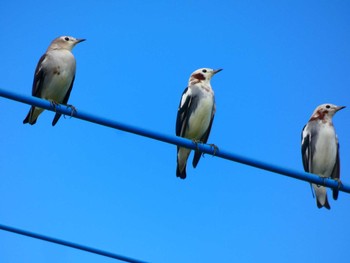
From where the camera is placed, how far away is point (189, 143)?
6594mm

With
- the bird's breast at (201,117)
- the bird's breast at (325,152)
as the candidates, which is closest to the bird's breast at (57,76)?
the bird's breast at (201,117)

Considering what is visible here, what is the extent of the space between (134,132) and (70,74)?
3.28m

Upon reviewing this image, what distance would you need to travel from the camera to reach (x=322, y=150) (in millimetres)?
9172

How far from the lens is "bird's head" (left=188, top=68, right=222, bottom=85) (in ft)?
32.7

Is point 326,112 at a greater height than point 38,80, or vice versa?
point 326,112

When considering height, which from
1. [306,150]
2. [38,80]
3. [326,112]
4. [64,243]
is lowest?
[64,243]

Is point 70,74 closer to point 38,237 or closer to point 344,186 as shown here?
point 38,237

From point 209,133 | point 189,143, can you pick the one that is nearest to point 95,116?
point 189,143

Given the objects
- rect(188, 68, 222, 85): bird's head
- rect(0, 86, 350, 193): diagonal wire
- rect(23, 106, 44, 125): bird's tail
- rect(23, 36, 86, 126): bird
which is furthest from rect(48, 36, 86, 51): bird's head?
rect(0, 86, 350, 193): diagonal wire

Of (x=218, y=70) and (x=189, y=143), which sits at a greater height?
(x=218, y=70)

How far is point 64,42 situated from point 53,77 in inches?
35.8

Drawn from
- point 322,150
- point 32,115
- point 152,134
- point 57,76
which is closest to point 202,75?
point 322,150

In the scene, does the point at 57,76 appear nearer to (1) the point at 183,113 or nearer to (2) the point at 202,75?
(1) the point at 183,113

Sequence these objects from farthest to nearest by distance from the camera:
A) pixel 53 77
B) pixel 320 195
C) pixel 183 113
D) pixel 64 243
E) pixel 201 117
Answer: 1. pixel 183 113
2. pixel 201 117
3. pixel 320 195
4. pixel 53 77
5. pixel 64 243
